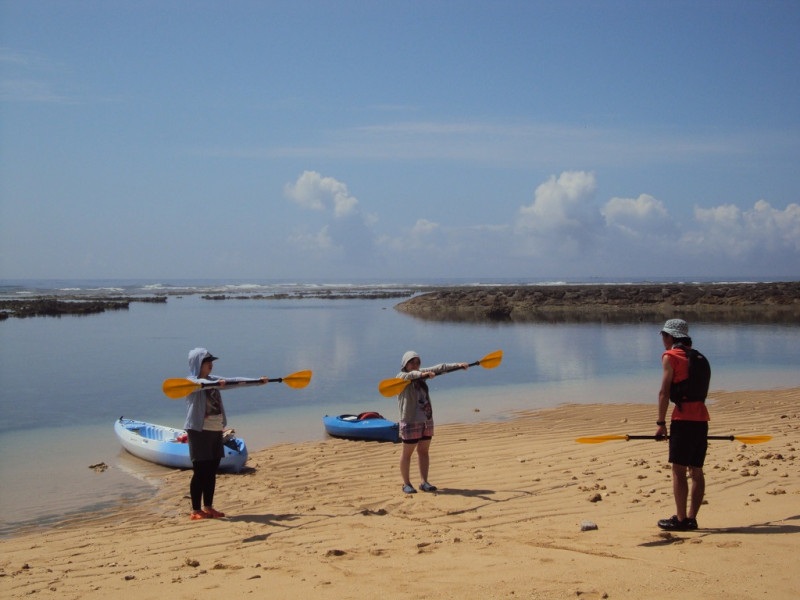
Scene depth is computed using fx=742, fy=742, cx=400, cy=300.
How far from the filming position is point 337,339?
112 feet

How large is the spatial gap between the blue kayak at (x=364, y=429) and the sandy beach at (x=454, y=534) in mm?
1258

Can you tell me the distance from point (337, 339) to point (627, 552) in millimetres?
28437

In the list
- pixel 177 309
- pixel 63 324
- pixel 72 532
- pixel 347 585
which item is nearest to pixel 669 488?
pixel 347 585

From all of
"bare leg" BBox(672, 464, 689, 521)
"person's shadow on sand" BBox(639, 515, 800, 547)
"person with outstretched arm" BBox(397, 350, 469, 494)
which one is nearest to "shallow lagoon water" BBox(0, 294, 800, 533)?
"person with outstretched arm" BBox(397, 350, 469, 494)

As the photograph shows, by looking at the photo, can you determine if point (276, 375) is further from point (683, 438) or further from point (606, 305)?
point (606, 305)

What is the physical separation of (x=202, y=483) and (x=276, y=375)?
47.5 ft

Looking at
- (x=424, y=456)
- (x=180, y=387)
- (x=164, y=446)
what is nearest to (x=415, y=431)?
(x=424, y=456)

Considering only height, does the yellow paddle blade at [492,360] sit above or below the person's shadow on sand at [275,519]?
above

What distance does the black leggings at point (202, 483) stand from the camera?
8.76 m

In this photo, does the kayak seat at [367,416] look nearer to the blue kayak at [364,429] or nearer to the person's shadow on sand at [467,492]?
the blue kayak at [364,429]

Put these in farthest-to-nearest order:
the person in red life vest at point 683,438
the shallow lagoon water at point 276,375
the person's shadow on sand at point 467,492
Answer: the shallow lagoon water at point 276,375 < the person's shadow on sand at point 467,492 < the person in red life vest at point 683,438

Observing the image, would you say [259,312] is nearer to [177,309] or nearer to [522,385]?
[177,309]

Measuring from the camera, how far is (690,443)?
22.2 feet

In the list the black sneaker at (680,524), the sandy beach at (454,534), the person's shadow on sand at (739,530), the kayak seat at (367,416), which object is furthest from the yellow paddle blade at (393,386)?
the kayak seat at (367,416)
